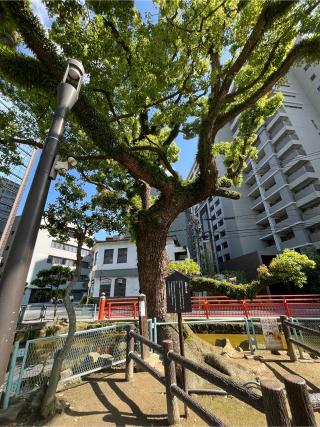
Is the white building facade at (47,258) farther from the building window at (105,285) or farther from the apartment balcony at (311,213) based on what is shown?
the apartment balcony at (311,213)

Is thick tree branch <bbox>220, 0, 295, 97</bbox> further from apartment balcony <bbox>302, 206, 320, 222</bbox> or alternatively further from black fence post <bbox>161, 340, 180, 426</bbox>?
apartment balcony <bbox>302, 206, 320, 222</bbox>

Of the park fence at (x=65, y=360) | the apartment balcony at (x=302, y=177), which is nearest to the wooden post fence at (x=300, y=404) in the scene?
the park fence at (x=65, y=360)

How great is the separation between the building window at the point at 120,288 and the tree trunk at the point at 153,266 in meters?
17.6

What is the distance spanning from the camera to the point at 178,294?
13.9 feet

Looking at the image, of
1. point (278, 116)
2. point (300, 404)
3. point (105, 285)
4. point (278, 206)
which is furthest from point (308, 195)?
point (300, 404)

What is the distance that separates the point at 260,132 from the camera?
1313 inches

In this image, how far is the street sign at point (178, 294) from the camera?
4145 millimetres

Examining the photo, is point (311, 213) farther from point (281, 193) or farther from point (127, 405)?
point (127, 405)

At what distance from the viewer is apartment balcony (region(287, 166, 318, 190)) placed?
85.2 feet

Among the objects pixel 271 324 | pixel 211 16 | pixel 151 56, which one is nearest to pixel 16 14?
pixel 151 56

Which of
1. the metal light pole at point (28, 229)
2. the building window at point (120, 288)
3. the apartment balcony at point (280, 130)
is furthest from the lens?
the apartment balcony at point (280, 130)

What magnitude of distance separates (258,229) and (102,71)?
1302 inches

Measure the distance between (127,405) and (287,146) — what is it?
33.5 meters

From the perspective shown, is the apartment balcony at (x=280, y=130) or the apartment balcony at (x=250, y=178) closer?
the apartment balcony at (x=280, y=130)
